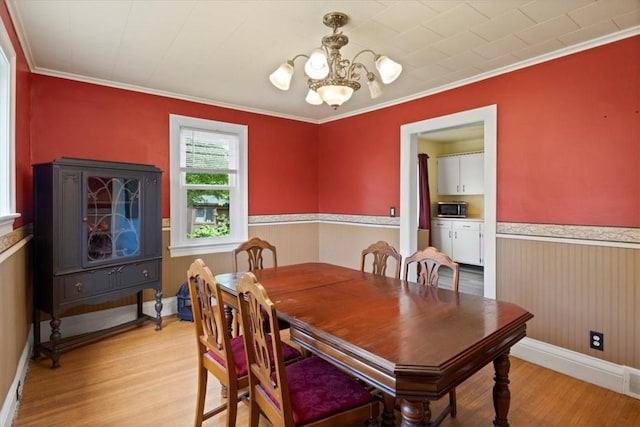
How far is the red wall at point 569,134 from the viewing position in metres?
2.45

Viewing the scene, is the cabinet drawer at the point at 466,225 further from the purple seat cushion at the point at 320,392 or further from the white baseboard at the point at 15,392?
the white baseboard at the point at 15,392

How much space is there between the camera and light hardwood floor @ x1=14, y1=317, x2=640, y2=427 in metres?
2.10

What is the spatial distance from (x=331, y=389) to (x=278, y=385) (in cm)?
31

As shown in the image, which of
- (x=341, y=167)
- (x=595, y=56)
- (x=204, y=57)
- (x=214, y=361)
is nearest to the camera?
(x=214, y=361)

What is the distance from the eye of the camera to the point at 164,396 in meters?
2.34

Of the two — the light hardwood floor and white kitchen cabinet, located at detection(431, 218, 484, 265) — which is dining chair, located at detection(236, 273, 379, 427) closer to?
the light hardwood floor

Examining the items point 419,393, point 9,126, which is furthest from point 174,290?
point 419,393

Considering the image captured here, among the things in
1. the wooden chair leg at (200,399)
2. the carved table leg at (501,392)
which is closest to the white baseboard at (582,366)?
the carved table leg at (501,392)

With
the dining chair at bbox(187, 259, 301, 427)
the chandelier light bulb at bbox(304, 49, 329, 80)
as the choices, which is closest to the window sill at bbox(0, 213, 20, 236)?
the dining chair at bbox(187, 259, 301, 427)

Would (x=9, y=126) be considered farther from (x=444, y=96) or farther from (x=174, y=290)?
(x=444, y=96)

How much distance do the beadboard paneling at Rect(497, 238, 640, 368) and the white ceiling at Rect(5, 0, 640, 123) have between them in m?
1.54

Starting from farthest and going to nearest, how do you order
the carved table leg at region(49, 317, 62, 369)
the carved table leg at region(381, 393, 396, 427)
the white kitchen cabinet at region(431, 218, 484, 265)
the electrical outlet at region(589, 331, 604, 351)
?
the white kitchen cabinet at region(431, 218, 484, 265) → the carved table leg at region(49, 317, 62, 369) → the electrical outlet at region(589, 331, 604, 351) → the carved table leg at region(381, 393, 396, 427)

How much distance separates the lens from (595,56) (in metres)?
2.57

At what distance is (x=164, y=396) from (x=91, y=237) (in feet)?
4.96
